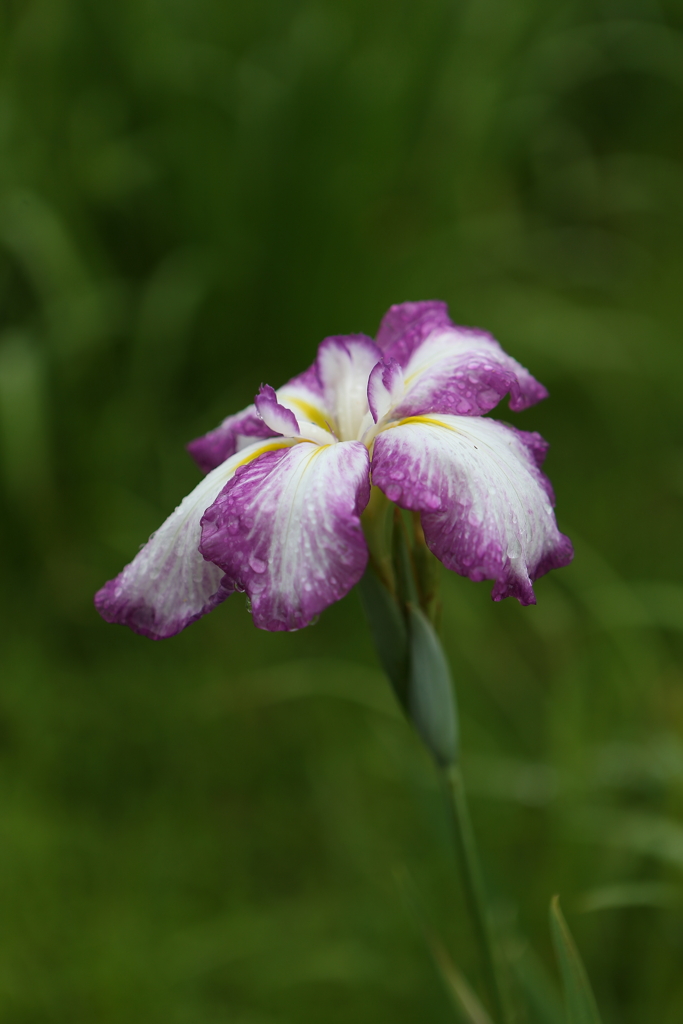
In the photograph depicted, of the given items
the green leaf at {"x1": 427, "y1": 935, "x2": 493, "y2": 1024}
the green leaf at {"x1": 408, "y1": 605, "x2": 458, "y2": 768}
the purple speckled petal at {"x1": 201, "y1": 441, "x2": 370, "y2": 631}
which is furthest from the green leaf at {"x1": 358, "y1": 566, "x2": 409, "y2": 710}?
the green leaf at {"x1": 427, "y1": 935, "x2": 493, "y2": 1024}

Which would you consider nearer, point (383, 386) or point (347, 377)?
point (383, 386)

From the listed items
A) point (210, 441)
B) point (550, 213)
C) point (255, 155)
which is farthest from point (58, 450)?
point (550, 213)

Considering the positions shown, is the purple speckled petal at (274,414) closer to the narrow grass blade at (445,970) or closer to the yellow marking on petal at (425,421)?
the yellow marking on petal at (425,421)

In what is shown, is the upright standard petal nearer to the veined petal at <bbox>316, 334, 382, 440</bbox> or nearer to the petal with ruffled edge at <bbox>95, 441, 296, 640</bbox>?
the veined petal at <bbox>316, 334, 382, 440</bbox>

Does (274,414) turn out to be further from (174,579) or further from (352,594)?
(352,594)

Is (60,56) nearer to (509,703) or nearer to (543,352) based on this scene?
(543,352)

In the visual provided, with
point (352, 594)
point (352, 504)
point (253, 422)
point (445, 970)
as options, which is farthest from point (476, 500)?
point (352, 594)
